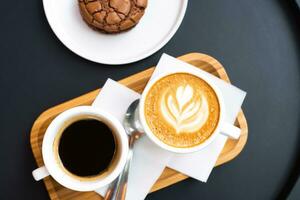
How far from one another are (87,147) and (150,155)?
151 mm

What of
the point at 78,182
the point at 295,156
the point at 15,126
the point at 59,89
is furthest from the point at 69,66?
the point at 295,156

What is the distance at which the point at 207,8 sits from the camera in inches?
45.8

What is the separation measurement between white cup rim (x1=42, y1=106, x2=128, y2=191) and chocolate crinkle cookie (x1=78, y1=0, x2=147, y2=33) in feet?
0.77

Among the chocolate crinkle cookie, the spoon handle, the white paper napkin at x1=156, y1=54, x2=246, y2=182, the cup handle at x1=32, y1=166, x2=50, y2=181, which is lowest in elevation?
the spoon handle

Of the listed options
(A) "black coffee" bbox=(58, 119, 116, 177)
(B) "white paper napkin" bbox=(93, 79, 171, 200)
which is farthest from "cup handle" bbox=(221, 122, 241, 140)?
(A) "black coffee" bbox=(58, 119, 116, 177)

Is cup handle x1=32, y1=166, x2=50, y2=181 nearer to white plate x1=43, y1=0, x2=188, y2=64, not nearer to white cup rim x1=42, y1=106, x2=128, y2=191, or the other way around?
white cup rim x1=42, y1=106, x2=128, y2=191

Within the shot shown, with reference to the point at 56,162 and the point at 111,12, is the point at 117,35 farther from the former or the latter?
the point at 56,162

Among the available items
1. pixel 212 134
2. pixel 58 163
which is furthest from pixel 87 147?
pixel 212 134

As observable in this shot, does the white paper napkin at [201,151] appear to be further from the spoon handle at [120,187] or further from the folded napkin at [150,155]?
the spoon handle at [120,187]

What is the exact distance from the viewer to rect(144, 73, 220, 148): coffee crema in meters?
0.96

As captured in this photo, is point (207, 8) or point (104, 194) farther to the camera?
point (207, 8)

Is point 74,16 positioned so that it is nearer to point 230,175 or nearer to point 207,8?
point 207,8

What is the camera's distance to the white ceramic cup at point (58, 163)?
3.02 feet

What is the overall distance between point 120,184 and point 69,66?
0.33 metres
